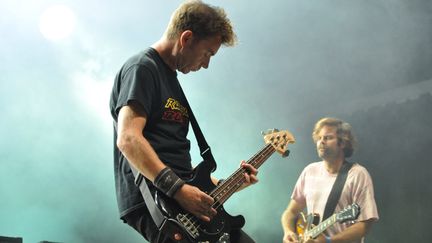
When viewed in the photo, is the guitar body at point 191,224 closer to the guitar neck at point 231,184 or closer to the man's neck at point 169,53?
the guitar neck at point 231,184

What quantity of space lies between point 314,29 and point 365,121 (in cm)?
125

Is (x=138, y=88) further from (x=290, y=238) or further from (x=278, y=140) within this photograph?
(x=290, y=238)

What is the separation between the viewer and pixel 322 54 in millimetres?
5082

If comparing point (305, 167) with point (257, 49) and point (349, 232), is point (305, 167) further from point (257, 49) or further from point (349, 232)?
point (257, 49)

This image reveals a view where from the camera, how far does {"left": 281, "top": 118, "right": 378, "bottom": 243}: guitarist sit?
13.2 ft

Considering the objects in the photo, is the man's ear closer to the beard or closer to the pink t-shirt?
the pink t-shirt

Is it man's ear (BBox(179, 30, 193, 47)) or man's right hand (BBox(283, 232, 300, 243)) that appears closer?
man's ear (BBox(179, 30, 193, 47))

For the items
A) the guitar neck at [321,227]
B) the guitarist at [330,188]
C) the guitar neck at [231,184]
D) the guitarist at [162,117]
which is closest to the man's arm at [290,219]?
the guitarist at [330,188]

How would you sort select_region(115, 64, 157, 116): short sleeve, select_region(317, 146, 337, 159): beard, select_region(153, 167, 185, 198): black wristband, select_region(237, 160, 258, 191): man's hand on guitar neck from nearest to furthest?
select_region(153, 167, 185, 198): black wristband < select_region(115, 64, 157, 116): short sleeve < select_region(237, 160, 258, 191): man's hand on guitar neck < select_region(317, 146, 337, 159): beard

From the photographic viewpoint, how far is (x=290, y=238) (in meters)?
4.48

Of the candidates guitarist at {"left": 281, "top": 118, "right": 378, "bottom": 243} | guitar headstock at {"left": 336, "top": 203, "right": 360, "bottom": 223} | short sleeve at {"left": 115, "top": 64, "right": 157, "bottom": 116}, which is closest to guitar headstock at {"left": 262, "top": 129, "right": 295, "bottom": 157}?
short sleeve at {"left": 115, "top": 64, "right": 157, "bottom": 116}

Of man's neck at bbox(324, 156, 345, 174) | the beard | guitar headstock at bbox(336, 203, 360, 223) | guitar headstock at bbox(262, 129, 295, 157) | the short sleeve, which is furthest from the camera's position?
the beard

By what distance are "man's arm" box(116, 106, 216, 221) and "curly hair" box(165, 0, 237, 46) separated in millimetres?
567

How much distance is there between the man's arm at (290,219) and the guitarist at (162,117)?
2.38m
